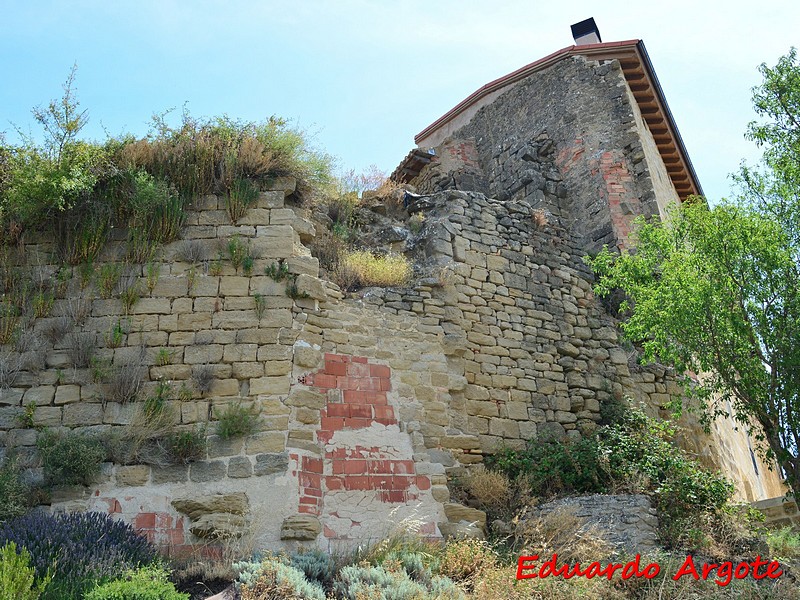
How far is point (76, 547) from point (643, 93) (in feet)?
41.5

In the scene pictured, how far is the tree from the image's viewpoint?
8.35 meters

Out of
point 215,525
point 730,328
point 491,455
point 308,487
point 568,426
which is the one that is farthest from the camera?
point 568,426

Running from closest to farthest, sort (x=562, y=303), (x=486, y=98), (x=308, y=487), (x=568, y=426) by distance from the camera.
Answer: (x=308, y=487) < (x=568, y=426) < (x=562, y=303) < (x=486, y=98)

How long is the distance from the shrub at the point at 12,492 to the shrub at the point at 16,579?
144cm

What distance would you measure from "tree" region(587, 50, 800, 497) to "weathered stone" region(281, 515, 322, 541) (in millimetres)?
4640

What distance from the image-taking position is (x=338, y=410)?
7.88 metres

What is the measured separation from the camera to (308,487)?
729 centimetres

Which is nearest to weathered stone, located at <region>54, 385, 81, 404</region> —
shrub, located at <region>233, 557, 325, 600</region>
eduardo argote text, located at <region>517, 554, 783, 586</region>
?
shrub, located at <region>233, 557, 325, 600</region>

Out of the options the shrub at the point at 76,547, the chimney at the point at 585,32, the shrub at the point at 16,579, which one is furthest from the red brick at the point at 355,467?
the chimney at the point at 585,32

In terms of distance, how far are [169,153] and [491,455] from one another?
201 inches

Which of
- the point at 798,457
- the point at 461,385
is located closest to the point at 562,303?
the point at 461,385

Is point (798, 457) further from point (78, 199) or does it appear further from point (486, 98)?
point (486, 98)

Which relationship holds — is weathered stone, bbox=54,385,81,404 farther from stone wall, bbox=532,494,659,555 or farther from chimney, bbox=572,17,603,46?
chimney, bbox=572,17,603,46

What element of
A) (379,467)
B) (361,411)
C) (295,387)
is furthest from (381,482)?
(295,387)
